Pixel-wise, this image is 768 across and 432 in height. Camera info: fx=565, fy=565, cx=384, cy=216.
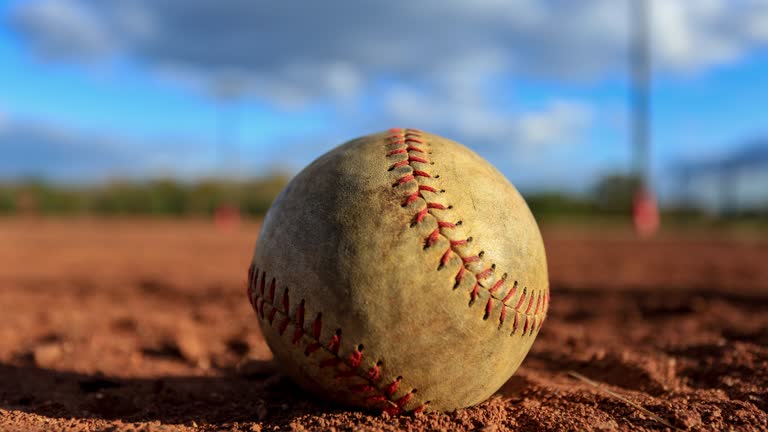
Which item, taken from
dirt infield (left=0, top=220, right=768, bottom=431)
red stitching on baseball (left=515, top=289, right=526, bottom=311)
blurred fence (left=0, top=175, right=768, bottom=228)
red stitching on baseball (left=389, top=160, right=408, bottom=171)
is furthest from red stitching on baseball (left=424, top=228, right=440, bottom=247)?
blurred fence (left=0, top=175, right=768, bottom=228)

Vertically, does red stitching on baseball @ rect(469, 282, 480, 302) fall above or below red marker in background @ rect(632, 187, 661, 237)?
below

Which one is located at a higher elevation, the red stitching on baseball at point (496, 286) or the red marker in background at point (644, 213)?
the red marker in background at point (644, 213)

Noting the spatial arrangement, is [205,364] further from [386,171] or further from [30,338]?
[386,171]

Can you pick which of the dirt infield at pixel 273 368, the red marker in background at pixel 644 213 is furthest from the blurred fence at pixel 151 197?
the dirt infield at pixel 273 368

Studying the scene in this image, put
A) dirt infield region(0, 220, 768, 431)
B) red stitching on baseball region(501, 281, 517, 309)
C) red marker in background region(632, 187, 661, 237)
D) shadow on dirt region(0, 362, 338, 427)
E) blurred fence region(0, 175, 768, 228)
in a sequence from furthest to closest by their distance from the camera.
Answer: blurred fence region(0, 175, 768, 228)
red marker in background region(632, 187, 661, 237)
shadow on dirt region(0, 362, 338, 427)
dirt infield region(0, 220, 768, 431)
red stitching on baseball region(501, 281, 517, 309)

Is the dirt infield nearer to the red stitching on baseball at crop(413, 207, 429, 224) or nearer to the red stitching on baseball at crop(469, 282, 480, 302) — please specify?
the red stitching on baseball at crop(469, 282, 480, 302)

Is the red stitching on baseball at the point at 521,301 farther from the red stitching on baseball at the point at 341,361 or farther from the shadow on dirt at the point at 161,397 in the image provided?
the shadow on dirt at the point at 161,397
